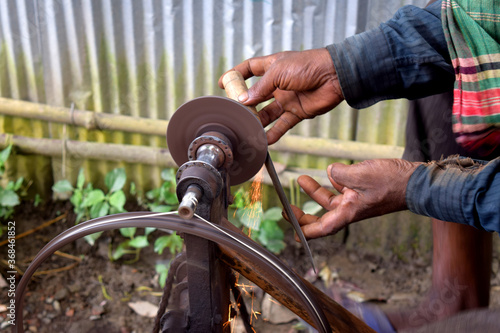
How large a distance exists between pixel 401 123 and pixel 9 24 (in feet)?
8.78

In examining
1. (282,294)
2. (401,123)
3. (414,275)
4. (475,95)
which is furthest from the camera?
(414,275)

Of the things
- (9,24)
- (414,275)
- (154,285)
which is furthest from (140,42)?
(414,275)

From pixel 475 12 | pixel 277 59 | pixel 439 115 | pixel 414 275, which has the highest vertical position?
pixel 475 12

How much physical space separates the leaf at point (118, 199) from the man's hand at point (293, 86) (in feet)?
4.77

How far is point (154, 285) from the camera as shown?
2.93 m

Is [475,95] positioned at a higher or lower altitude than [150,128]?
higher

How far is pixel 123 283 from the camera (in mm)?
2908

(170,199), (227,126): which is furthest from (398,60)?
(170,199)

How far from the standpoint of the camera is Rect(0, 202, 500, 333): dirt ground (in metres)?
2.66

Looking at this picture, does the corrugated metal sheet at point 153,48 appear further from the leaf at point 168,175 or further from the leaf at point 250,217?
the leaf at point 250,217

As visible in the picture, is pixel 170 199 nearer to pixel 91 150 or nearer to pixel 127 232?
pixel 127 232

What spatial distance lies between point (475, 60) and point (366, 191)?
2.11 feet

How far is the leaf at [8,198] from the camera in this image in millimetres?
3062

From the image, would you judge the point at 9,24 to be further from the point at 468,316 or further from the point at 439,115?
the point at 468,316
